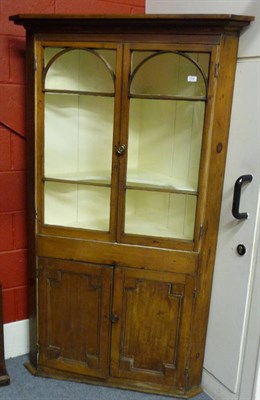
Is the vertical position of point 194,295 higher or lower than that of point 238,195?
lower

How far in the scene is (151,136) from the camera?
79.7 inches

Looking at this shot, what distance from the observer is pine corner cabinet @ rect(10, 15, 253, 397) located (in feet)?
5.69

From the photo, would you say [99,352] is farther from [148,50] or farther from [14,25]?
[14,25]

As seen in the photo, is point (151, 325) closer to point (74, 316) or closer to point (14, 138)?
point (74, 316)

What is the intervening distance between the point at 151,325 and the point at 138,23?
1397mm

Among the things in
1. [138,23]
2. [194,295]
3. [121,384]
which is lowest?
[121,384]

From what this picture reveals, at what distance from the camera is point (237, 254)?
6.04 ft

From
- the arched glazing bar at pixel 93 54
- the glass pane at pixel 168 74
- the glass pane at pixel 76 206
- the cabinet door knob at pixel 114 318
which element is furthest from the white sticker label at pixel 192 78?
the cabinet door knob at pixel 114 318

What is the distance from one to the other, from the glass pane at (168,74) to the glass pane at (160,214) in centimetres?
48

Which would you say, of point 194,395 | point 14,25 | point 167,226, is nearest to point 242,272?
point 167,226

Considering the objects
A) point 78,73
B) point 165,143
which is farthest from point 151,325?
point 78,73

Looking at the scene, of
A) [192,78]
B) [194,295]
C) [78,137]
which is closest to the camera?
[192,78]

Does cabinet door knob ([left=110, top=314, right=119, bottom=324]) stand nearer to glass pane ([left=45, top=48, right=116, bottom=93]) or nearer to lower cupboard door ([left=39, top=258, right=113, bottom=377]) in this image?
lower cupboard door ([left=39, top=258, right=113, bottom=377])

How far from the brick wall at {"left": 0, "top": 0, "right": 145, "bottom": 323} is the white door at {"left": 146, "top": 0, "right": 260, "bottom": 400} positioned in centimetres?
57
